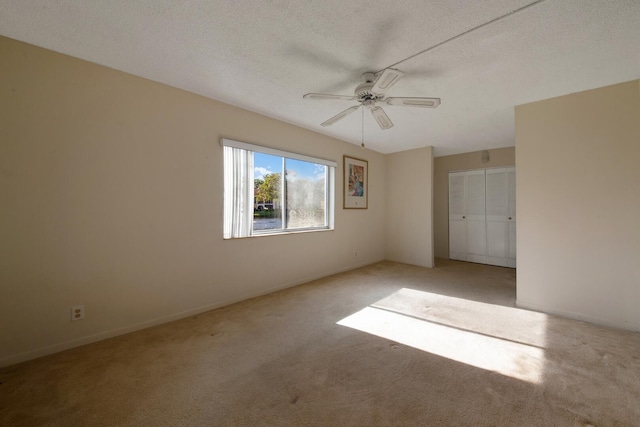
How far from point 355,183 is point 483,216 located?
2874 mm

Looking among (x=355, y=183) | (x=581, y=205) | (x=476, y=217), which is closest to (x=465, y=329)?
(x=581, y=205)

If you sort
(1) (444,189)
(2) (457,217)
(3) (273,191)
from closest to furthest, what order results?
1. (3) (273,191)
2. (2) (457,217)
3. (1) (444,189)

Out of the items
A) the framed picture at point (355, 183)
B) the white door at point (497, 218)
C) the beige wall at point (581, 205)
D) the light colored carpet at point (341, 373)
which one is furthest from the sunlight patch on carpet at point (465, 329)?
the white door at point (497, 218)

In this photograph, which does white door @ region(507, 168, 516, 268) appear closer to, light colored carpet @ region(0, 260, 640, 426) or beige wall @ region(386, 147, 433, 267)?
beige wall @ region(386, 147, 433, 267)

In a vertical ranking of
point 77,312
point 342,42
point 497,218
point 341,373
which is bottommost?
point 341,373

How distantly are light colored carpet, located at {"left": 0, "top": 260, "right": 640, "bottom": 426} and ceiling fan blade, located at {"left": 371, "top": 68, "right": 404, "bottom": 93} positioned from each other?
2153 mm

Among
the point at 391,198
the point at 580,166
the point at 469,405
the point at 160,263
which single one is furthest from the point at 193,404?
the point at 391,198

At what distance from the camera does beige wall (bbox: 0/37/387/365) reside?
1.88 m

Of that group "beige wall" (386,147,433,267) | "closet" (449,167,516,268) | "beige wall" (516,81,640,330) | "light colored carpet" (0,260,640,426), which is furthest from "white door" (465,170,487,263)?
"light colored carpet" (0,260,640,426)

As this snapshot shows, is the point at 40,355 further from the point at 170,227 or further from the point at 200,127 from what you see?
the point at 200,127

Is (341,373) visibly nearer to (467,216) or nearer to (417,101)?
(417,101)

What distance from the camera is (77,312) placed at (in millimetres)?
2094

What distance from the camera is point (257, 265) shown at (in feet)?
10.8

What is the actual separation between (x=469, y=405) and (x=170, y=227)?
9.47 feet
